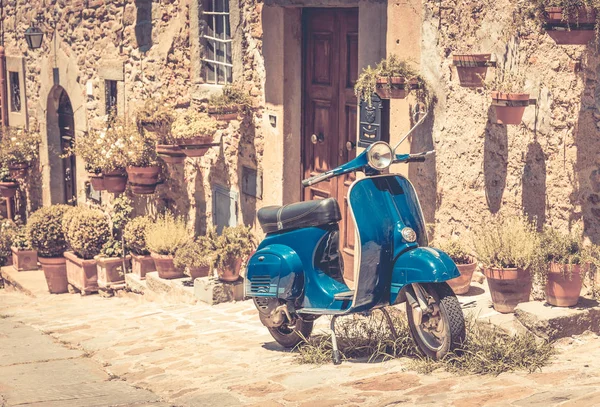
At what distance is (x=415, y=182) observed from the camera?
23.5 feet

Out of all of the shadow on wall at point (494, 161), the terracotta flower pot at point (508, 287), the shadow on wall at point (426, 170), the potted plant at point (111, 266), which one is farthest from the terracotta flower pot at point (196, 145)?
the terracotta flower pot at point (508, 287)

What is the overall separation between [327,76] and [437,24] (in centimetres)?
168

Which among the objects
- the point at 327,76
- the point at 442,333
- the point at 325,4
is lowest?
the point at 442,333

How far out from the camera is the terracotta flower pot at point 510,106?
605 centimetres

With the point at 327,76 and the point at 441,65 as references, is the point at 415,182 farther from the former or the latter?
the point at 327,76

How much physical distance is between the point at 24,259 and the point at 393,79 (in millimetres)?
6915

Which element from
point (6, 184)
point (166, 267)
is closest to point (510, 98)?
point (166, 267)

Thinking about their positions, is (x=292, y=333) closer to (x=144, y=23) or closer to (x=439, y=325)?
(x=439, y=325)

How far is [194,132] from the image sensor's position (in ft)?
30.2

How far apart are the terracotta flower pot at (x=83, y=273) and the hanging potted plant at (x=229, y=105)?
252 centimetres

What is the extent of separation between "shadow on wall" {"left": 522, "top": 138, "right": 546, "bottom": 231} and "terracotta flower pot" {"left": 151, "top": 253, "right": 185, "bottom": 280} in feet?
12.7

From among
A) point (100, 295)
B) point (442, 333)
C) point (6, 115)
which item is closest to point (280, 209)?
point (442, 333)

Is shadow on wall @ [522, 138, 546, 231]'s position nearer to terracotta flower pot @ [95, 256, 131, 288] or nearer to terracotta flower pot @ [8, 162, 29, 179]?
terracotta flower pot @ [95, 256, 131, 288]

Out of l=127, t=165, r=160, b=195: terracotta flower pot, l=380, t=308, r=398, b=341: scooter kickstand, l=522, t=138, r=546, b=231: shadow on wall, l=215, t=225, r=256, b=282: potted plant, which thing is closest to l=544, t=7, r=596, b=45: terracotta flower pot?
l=522, t=138, r=546, b=231: shadow on wall
